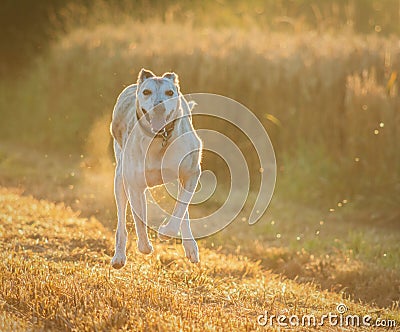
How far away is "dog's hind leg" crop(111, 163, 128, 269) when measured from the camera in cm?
668

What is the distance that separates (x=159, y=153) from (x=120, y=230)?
891 mm

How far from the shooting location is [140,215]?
21.8 ft

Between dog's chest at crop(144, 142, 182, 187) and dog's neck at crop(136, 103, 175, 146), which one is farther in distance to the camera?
dog's chest at crop(144, 142, 182, 187)

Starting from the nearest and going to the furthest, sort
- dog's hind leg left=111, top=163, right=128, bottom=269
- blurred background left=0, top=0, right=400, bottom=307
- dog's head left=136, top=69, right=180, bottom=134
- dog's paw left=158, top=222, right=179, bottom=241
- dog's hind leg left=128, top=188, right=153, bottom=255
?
dog's head left=136, top=69, right=180, bottom=134 < dog's paw left=158, top=222, right=179, bottom=241 < dog's hind leg left=128, top=188, right=153, bottom=255 < dog's hind leg left=111, top=163, right=128, bottom=269 < blurred background left=0, top=0, right=400, bottom=307

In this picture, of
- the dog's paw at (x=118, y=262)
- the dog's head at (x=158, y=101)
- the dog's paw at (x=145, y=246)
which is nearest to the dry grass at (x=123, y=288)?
the dog's paw at (x=118, y=262)

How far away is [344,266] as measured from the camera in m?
8.66

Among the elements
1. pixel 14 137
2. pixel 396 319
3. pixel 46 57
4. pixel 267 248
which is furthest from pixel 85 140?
pixel 396 319

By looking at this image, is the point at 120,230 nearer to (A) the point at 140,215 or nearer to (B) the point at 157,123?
(A) the point at 140,215

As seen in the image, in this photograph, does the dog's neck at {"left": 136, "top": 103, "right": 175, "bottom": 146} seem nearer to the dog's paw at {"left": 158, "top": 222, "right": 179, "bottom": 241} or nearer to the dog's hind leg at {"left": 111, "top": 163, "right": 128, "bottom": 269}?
the dog's paw at {"left": 158, "top": 222, "right": 179, "bottom": 241}

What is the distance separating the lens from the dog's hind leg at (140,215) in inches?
259

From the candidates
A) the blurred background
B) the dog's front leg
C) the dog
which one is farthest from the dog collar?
the blurred background

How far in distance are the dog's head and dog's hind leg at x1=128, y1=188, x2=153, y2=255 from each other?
0.65 m

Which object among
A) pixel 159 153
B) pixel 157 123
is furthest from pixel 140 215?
pixel 157 123

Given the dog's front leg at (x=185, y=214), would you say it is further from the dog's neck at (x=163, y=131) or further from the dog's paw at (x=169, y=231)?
the dog's neck at (x=163, y=131)
